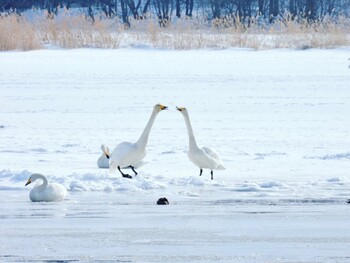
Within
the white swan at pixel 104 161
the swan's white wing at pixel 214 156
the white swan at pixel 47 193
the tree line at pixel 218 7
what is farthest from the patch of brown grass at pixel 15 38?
the white swan at pixel 47 193

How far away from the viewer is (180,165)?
9.26 meters

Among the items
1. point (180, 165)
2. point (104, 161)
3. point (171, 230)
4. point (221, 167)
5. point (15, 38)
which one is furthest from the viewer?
point (15, 38)

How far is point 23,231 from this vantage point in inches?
233

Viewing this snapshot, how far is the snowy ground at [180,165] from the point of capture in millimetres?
5547

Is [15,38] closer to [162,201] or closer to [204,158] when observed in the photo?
[204,158]

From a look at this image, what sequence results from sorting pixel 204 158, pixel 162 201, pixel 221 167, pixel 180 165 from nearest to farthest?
pixel 162 201 → pixel 204 158 → pixel 221 167 → pixel 180 165

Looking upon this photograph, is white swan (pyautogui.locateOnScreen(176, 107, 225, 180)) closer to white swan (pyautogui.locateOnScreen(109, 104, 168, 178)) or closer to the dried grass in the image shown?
white swan (pyautogui.locateOnScreen(109, 104, 168, 178))

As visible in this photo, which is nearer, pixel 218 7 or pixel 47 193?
pixel 47 193

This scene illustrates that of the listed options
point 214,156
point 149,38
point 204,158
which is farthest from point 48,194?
point 149,38

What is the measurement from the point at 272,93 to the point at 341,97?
122cm

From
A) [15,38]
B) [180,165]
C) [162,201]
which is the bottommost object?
[15,38]

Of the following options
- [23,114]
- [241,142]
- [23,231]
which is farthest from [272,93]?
[23,231]

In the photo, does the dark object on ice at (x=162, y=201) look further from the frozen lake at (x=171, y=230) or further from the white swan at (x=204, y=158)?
the white swan at (x=204, y=158)

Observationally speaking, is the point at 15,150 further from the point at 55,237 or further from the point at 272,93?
the point at 272,93
